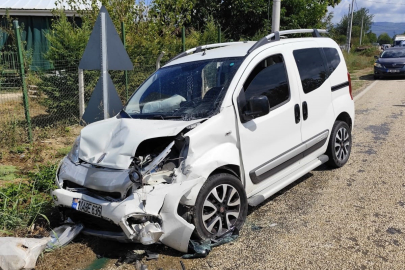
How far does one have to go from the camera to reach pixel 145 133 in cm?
352

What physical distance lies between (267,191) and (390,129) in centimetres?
521

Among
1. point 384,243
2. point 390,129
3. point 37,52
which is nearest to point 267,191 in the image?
point 384,243

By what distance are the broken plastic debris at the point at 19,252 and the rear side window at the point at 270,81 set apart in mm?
2475

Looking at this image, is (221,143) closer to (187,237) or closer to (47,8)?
(187,237)

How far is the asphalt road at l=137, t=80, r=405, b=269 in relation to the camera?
10.9ft

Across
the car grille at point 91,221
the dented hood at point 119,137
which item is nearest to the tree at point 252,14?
the dented hood at point 119,137

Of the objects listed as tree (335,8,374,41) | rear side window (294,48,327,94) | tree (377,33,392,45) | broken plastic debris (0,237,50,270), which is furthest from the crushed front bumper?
tree (377,33,392,45)

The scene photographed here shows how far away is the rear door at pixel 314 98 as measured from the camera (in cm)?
477

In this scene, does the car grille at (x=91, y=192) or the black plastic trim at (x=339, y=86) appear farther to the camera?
the black plastic trim at (x=339, y=86)

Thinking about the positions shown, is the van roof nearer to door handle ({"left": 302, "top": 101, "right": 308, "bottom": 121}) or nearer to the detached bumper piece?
door handle ({"left": 302, "top": 101, "right": 308, "bottom": 121})

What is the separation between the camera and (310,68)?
500 cm

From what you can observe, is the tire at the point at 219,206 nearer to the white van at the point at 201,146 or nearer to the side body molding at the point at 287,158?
the white van at the point at 201,146

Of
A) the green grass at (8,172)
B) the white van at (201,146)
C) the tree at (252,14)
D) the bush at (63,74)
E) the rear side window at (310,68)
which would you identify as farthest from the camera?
the tree at (252,14)

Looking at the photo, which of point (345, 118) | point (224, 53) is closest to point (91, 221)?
point (224, 53)
